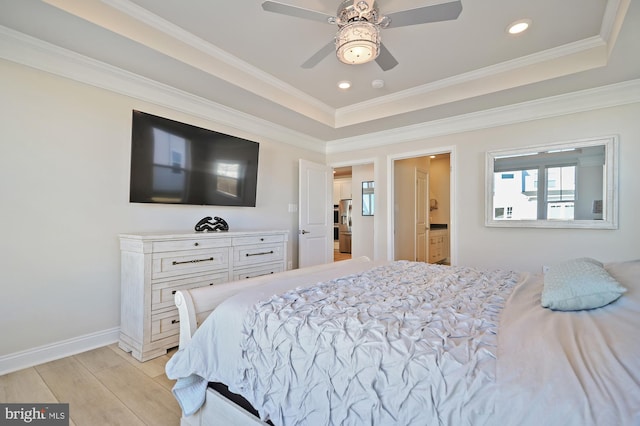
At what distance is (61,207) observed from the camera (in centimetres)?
239

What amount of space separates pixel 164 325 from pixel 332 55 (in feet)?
9.72

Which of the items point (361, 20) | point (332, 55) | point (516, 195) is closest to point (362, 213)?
point (516, 195)

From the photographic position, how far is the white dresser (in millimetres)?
2340

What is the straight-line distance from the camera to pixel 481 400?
771 mm

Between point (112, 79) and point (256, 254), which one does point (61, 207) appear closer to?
point (112, 79)

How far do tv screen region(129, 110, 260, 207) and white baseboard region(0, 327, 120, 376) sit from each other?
1.27m

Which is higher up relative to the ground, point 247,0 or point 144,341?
point 247,0

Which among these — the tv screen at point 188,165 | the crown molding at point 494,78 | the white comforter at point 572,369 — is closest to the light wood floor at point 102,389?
the tv screen at point 188,165

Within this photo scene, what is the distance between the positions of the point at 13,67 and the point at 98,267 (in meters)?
1.71

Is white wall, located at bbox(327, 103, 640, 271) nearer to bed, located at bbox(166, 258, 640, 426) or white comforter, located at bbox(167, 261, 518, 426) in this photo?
bed, located at bbox(166, 258, 640, 426)

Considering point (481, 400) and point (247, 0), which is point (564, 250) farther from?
point (247, 0)

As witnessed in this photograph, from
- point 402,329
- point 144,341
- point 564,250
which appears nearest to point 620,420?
point 402,329

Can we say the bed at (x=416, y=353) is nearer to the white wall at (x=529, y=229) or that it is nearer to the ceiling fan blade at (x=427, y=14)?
the ceiling fan blade at (x=427, y=14)

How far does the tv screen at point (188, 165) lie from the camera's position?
2781mm
